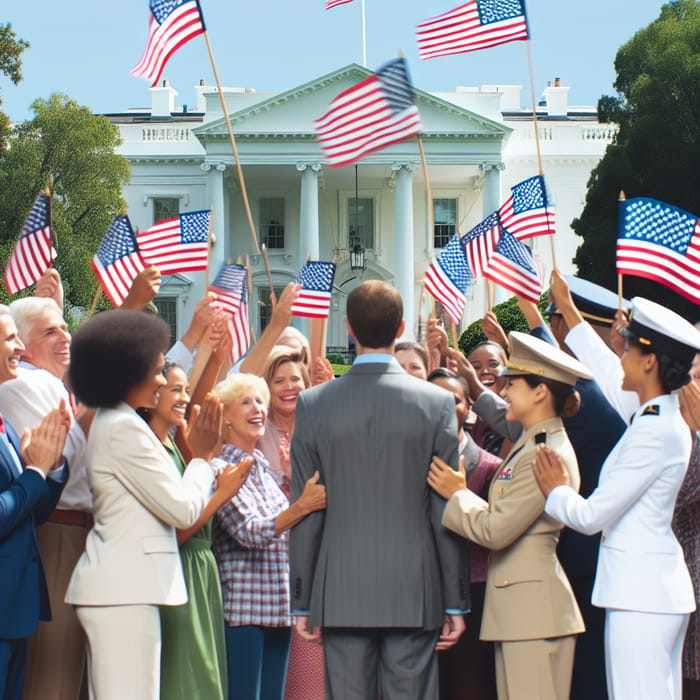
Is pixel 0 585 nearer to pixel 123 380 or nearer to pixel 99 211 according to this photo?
pixel 123 380

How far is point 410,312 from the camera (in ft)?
128

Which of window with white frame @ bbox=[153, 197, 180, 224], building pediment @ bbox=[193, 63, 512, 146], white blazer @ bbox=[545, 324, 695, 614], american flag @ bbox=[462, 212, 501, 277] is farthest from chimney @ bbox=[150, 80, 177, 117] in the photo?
white blazer @ bbox=[545, 324, 695, 614]

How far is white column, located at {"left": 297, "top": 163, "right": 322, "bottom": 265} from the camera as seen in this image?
39.5 meters

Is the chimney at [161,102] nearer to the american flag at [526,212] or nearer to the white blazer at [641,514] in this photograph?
the american flag at [526,212]

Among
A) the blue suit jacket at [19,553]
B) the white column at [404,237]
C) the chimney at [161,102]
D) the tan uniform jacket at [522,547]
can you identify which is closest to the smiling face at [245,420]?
the blue suit jacket at [19,553]

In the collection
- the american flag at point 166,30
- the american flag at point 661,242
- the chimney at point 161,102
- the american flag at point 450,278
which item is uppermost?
the chimney at point 161,102

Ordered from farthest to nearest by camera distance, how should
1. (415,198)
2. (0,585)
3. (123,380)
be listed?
(415,198), (123,380), (0,585)

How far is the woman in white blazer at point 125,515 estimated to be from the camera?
11.7 feet

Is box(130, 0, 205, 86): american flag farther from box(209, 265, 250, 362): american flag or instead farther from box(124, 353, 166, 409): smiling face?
box(124, 353, 166, 409): smiling face

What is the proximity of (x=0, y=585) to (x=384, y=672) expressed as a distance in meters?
1.29

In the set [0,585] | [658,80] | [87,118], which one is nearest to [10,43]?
[87,118]

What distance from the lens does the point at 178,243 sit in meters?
7.91

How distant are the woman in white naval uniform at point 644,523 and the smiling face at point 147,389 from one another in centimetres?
134

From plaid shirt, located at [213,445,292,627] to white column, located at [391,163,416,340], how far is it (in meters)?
34.3
